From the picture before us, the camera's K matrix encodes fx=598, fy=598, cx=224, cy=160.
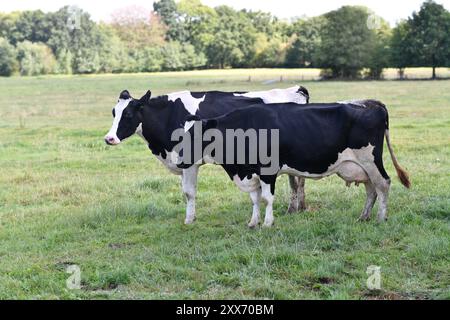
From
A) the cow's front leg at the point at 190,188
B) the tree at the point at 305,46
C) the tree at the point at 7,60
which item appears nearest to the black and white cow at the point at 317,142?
the cow's front leg at the point at 190,188

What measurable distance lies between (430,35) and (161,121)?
217ft

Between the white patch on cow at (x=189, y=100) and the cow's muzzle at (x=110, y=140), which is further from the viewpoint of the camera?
the white patch on cow at (x=189, y=100)

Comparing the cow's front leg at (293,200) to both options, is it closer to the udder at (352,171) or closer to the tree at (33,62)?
the udder at (352,171)

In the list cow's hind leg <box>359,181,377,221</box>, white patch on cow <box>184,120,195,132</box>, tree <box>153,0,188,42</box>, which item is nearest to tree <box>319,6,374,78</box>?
tree <box>153,0,188,42</box>

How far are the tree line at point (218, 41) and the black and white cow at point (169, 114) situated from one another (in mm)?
61268

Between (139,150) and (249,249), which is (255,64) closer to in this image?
(139,150)

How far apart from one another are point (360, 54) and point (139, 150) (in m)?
57.9

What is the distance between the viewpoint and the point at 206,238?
8031 mm

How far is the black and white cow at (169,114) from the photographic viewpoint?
9.04m

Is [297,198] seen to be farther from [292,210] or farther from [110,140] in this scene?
[110,140]

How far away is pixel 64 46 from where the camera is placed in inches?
4245

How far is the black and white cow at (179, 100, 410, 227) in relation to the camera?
8344 mm

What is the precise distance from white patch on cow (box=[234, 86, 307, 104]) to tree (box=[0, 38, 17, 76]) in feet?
306

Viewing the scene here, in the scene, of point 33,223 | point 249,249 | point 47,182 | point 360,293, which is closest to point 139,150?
point 47,182
